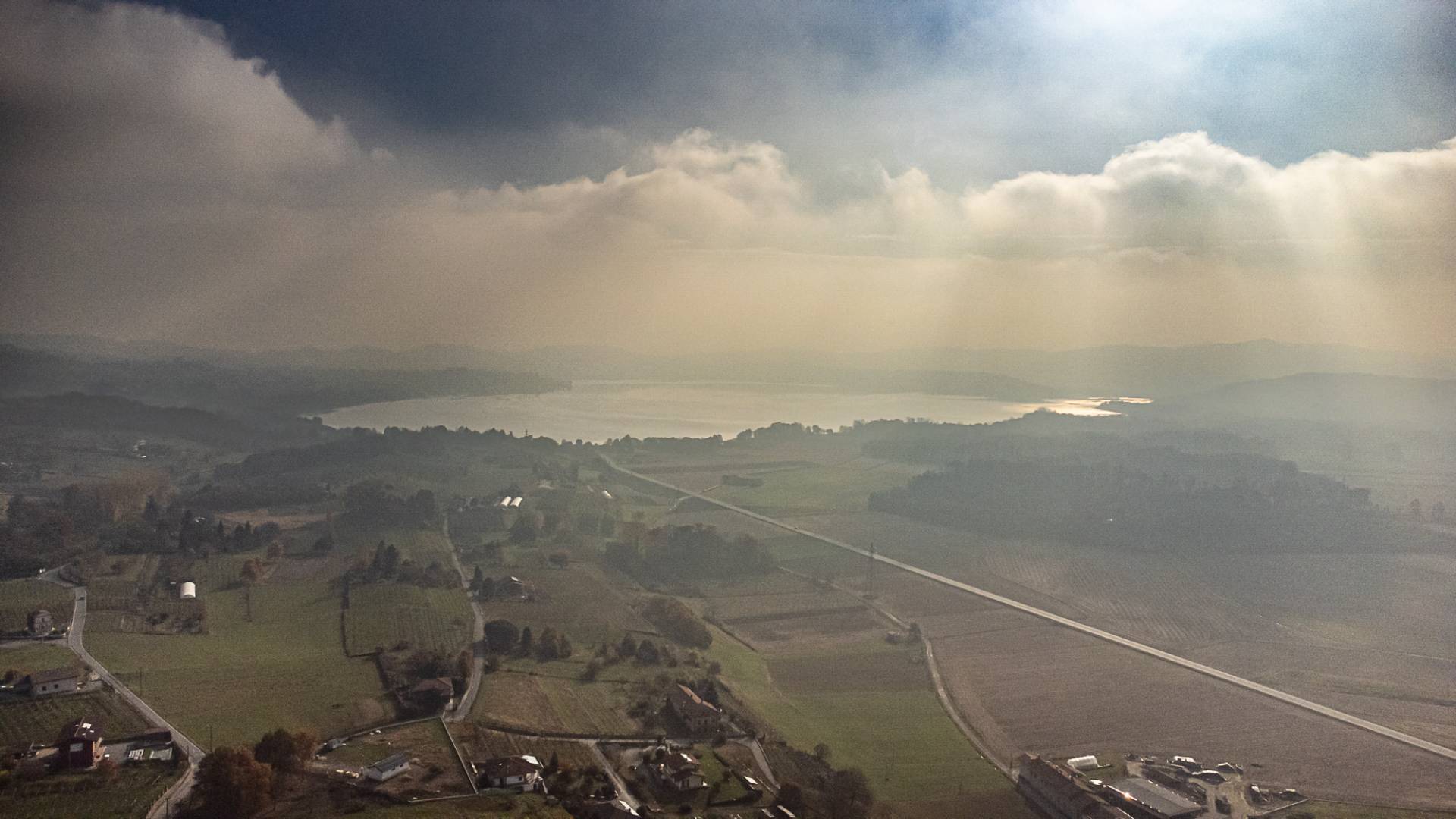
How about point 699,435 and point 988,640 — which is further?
point 699,435

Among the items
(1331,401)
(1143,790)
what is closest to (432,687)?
(1143,790)

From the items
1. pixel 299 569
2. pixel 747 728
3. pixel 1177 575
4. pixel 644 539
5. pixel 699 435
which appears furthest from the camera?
pixel 699 435

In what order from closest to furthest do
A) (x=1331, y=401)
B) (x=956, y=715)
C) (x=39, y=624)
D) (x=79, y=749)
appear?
(x=79, y=749), (x=956, y=715), (x=39, y=624), (x=1331, y=401)

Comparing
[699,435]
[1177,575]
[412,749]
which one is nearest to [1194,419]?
[699,435]

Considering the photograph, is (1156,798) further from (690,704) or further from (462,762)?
(462,762)

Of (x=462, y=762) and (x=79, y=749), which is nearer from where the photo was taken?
(x=79, y=749)

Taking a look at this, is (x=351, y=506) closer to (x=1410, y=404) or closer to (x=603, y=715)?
(x=603, y=715)
